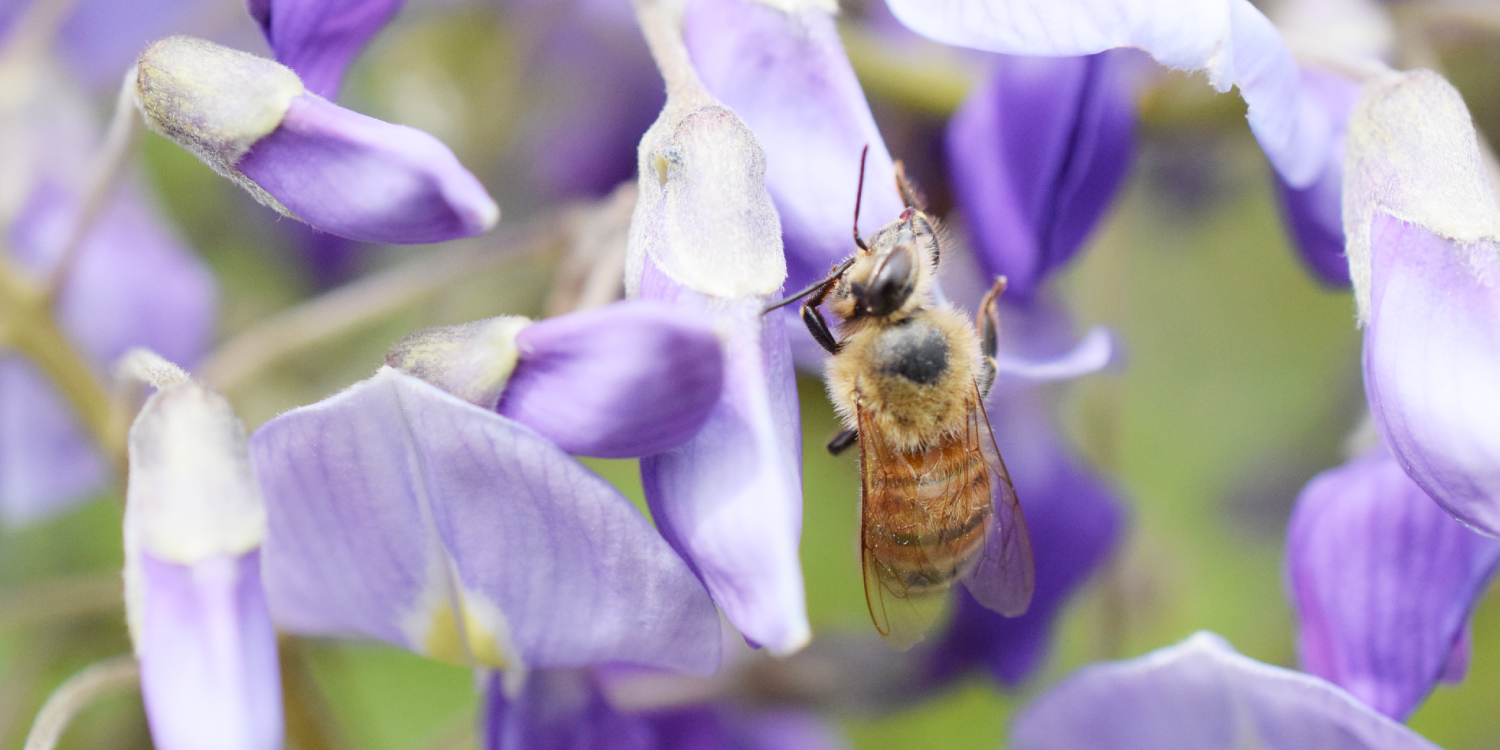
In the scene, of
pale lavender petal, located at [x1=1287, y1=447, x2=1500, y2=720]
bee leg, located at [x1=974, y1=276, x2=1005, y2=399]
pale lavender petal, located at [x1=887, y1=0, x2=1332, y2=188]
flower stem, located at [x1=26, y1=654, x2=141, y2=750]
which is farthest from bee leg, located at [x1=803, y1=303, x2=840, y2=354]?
flower stem, located at [x1=26, y1=654, x2=141, y2=750]

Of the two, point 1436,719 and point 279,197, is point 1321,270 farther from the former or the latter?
point 1436,719

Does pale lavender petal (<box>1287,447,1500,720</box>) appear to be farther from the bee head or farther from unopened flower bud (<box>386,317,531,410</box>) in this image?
unopened flower bud (<box>386,317,531,410</box>)

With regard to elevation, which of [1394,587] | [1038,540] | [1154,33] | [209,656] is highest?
[1154,33]

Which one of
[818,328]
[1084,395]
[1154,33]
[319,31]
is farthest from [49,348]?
[1084,395]

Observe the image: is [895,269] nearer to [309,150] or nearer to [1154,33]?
[1154,33]

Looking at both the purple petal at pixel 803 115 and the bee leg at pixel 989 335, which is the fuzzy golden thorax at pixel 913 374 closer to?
the bee leg at pixel 989 335

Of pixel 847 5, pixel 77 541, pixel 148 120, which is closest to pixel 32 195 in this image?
pixel 77 541

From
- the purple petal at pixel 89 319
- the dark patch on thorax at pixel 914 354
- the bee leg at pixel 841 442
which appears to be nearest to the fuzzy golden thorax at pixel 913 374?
the dark patch on thorax at pixel 914 354
